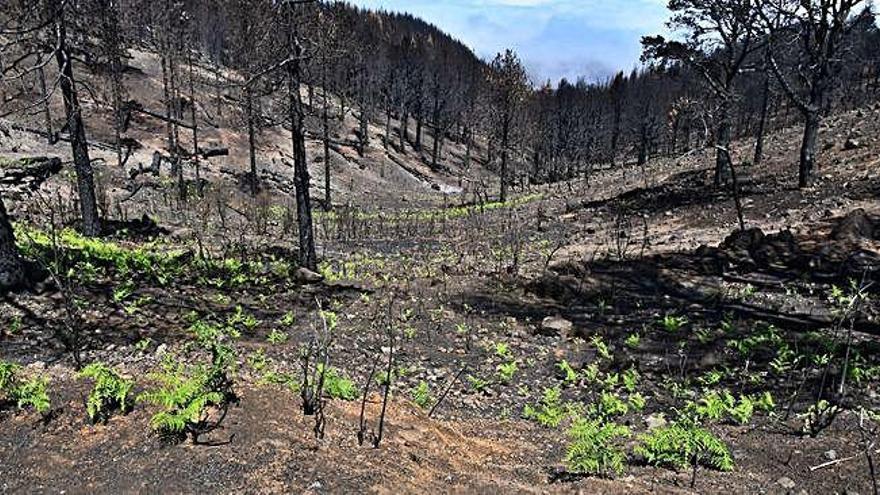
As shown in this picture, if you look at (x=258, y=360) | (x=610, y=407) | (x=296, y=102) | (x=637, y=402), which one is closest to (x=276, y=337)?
(x=258, y=360)

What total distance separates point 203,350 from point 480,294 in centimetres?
560

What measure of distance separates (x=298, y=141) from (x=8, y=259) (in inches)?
215

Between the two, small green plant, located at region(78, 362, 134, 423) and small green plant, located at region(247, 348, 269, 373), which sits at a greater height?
small green plant, located at region(78, 362, 134, 423)

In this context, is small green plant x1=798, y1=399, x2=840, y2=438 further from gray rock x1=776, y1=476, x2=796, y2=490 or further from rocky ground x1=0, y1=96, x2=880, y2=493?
gray rock x1=776, y1=476, x2=796, y2=490

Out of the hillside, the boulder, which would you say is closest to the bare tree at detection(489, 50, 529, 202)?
the hillside

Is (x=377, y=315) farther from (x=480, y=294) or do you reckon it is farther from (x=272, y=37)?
(x=272, y=37)

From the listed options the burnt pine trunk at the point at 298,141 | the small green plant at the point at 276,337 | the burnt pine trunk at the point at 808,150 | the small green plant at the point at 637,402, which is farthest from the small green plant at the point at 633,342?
the burnt pine trunk at the point at 808,150

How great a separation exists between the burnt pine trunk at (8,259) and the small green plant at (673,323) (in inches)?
369

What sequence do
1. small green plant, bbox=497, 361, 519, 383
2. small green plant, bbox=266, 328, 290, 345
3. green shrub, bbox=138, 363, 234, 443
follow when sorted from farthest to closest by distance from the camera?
small green plant, bbox=266, 328, 290, 345, small green plant, bbox=497, 361, 519, 383, green shrub, bbox=138, 363, 234, 443

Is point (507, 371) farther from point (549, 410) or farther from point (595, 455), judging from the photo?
point (595, 455)

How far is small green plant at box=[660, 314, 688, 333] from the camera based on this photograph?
352 inches

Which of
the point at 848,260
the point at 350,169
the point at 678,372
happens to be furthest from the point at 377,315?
the point at 350,169

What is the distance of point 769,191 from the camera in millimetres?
17766

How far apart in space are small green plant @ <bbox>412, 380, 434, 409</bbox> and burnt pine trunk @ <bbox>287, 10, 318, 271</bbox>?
5.95m
